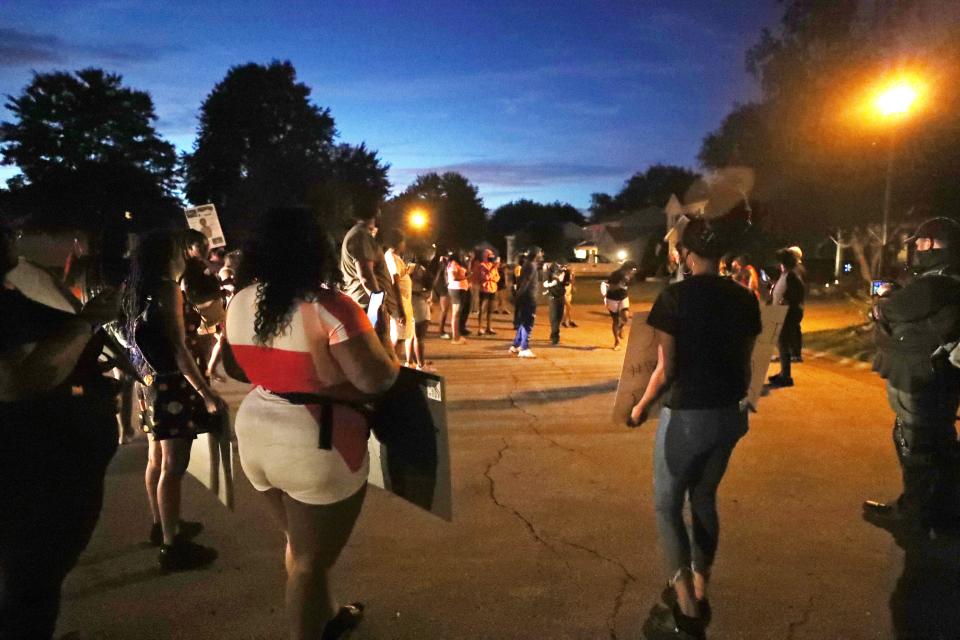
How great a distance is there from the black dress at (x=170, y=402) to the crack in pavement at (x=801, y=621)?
115 inches

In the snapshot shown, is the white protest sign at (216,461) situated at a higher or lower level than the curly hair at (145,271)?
lower

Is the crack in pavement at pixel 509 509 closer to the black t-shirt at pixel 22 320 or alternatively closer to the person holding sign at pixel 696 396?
the person holding sign at pixel 696 396

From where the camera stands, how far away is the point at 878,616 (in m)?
3.30

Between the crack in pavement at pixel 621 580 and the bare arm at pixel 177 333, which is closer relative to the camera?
the crack in pavement at pixel 621 580

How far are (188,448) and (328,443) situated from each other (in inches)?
68.5

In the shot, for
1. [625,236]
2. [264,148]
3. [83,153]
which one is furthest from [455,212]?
[83,153]

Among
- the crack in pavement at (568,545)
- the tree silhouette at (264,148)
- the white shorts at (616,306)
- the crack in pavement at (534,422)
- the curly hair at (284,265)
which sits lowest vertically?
the crack in pavement at (568,545)

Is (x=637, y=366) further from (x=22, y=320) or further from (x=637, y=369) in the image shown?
(x=22, y=320)

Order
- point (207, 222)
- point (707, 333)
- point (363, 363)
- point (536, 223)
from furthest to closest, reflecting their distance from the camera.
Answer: point (536, 223) → point (207, 222) → point (707, 333) → point (363, 363)

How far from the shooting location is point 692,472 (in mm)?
2986

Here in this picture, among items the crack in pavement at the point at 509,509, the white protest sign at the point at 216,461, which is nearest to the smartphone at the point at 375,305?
the crack in pavement at the point at 509,509

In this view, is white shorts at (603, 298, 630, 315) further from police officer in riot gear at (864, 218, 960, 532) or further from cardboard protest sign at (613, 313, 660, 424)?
cardboard protest sign at (613, 313, 660, 424)

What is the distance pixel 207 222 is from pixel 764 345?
9816 mm

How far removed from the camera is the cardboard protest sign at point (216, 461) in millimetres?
3443
